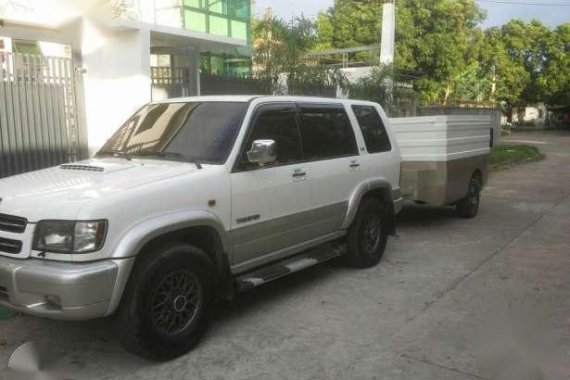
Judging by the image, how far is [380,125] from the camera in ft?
22.7

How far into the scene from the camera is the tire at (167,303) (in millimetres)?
3959

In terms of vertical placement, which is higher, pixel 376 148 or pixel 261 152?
pixel 261 152

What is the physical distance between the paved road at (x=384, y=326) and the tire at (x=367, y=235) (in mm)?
141

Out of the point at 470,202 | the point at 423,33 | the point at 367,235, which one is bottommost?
the point at 470,202

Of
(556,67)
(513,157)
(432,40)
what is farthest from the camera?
(556,67)

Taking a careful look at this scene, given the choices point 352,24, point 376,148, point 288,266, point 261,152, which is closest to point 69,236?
point 261,152

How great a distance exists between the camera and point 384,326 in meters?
4.93

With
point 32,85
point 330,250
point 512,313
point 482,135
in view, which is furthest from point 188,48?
point 512,313

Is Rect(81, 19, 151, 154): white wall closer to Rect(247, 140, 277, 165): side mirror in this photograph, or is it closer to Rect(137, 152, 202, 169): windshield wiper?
Rect(137, 152, 202, 169): windshield wiper

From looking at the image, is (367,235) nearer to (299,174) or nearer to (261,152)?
(299,174)

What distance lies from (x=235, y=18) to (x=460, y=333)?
15.5 metres

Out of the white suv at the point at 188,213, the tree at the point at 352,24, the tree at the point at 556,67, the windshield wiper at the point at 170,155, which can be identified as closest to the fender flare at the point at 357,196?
the white suv at the point at 188,213

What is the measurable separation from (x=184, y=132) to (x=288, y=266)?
148 cm

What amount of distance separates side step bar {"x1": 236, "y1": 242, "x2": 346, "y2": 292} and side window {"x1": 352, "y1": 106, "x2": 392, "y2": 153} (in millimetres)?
1194
